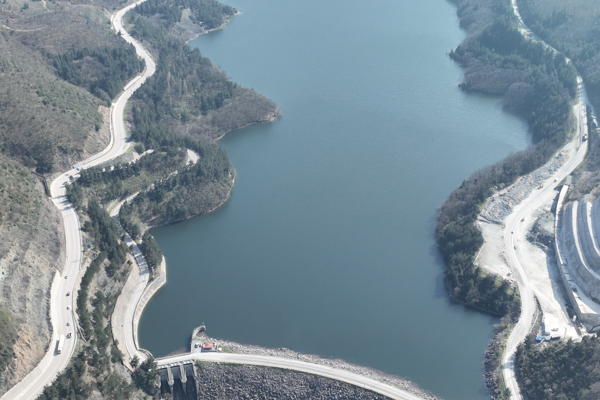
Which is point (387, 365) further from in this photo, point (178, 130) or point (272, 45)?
point (272, 45)

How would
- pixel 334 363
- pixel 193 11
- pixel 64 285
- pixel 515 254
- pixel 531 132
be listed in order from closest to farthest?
pixel 334 363 → pixel 64 285 → pixel 515 254 → pixel 531 132 → pixel 193 11

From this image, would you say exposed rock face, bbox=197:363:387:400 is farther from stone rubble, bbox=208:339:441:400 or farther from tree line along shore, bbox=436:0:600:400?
tree line along shore, bbox=436:0:600:400

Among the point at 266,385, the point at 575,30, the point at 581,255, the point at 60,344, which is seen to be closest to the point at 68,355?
the point at 60,344

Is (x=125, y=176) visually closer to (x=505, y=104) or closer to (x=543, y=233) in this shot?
(x=543, y=233)

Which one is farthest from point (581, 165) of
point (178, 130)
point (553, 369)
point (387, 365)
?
point (178, 130)

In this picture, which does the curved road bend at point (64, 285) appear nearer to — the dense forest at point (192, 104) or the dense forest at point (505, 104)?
the dense forest at point (192, 104)

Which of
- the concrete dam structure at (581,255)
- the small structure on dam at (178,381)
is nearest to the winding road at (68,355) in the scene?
the small structure on dam at (178,381)
